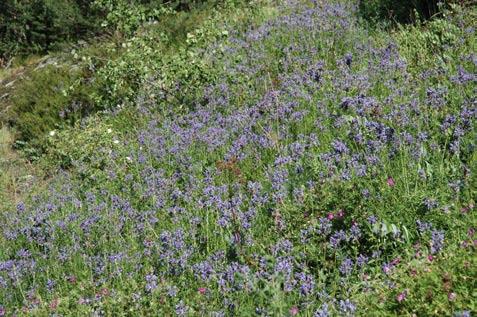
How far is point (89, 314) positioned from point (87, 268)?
75cm

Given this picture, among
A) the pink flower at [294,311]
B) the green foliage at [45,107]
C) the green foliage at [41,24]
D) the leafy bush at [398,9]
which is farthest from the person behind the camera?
the green foliage at [41,24]

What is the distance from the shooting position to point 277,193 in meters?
3.84

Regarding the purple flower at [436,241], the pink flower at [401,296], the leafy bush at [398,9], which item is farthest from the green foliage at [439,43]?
the pink flower at [401,296]

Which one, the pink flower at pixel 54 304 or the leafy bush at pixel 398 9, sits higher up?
the leafy bush at pixel 398 9

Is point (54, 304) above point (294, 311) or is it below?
below

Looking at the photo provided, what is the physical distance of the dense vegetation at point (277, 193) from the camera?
3.07 metres

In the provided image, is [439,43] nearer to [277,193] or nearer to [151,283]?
[277,193]

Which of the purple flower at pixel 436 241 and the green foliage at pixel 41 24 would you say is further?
the green foliage at pixel 41 24

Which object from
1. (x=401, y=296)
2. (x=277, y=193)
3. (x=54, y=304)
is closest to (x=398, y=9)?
(x=277, y=193)

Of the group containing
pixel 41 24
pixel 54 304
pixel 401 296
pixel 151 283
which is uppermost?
pixel 41 24

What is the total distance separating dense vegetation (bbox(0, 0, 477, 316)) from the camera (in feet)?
10.1

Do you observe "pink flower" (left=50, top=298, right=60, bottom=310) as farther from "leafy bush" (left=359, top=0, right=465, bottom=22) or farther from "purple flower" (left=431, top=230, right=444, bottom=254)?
"leafy bush" (left=359, top=0, right=465, bottom=22)

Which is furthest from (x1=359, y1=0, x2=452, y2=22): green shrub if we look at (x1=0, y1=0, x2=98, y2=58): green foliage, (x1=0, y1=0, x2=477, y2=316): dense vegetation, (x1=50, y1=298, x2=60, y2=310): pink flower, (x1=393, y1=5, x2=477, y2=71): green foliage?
(x1=0, y1=0, x2=98, y2=58): green foliage

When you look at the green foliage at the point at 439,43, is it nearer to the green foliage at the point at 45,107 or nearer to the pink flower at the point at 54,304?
the pink flower at the point at 54,304
